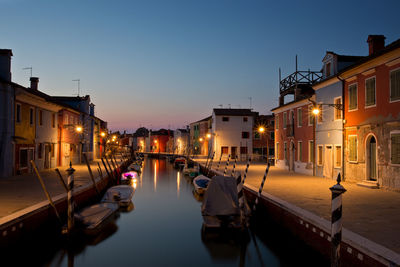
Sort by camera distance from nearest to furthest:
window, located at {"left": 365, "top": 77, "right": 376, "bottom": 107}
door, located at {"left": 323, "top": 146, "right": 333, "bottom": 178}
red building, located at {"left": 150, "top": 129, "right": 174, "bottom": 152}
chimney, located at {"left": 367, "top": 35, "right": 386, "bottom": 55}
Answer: window, located at {"left": 365, "top": 77, "right": 376, "bottom": 107} → chimney, located at {"left": 367, "top": 35, "right": 386, "bottom": 55} → door, located at {"left": 323, "top": 146, "right": 333, "bottom": 178} → red building, located at {"left": 150, "top": 129, "right": 174, "bottom": 152}

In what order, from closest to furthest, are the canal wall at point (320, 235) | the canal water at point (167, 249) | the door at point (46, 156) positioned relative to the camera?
the canal wall at point (320, 235) → the canal water at point (167, 249) → the door at point (46, 156)

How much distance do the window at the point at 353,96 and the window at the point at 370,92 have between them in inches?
44.4

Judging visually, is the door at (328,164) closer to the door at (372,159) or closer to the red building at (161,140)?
the door at (372,159)

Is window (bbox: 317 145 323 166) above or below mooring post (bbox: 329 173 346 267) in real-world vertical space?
above

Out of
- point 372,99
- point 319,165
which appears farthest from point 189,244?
point 319,165

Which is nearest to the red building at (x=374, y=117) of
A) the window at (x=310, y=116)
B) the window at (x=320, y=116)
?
the window at (x=320, y=116)

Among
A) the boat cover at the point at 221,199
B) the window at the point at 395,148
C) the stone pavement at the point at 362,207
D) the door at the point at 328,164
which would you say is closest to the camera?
the stone pavement at the point at 362,207

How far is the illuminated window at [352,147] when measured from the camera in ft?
62.2

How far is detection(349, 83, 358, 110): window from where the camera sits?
1897 centimetres

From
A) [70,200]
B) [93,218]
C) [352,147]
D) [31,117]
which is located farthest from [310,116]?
[31,117]

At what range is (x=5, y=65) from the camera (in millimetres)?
22203

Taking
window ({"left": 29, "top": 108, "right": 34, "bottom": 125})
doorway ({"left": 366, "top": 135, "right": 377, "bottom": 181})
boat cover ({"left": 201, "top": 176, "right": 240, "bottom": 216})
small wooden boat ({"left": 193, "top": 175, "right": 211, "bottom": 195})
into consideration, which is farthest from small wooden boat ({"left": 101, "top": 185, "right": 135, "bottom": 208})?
doorway ({"left": 366, "top": 135, "right": 377, "bottom": 181})

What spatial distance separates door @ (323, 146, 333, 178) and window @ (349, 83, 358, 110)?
3.62 meters

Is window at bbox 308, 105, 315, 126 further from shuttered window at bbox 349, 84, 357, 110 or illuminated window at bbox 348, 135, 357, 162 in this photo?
illuminated window at bbox 348, 135, 357, 162
